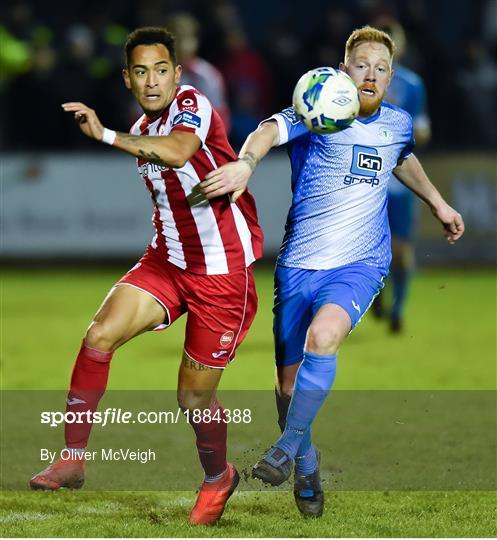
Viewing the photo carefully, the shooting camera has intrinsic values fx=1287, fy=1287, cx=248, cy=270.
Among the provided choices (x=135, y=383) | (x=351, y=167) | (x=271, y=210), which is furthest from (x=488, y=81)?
(x=351, y=167)

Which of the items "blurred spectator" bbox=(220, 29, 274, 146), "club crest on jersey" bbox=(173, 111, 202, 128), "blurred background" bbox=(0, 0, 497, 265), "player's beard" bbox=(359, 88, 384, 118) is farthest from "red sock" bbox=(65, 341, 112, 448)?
"blurred spectator" bbox=(220, 29, 274, 146)

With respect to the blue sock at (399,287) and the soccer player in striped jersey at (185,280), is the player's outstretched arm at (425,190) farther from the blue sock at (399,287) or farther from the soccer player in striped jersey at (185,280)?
the blue sock at (399,287)

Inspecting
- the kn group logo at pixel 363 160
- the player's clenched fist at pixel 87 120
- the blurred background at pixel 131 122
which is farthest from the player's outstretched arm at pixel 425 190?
the blurred background at pixel 131 122

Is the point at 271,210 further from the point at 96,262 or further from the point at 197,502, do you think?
the point at 197,502

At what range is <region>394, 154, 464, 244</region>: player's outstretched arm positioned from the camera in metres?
5.68

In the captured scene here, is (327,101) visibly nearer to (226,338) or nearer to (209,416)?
(226,338)

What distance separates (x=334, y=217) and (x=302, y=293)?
1.14 feet

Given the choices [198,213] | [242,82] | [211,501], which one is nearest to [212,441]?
[211,501]

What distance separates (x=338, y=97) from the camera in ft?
16.5

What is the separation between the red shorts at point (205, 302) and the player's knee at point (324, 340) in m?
0.49

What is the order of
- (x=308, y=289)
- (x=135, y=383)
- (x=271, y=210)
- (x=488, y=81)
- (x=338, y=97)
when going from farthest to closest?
(x=488, y=81) < (x=271, y=210) < (x=135, y=383) < (x=308, y=289) < (x=338, y=97)

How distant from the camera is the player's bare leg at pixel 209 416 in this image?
5.32 m

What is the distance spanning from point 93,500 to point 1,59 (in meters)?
10.5

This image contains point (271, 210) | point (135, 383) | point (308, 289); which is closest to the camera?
point (308, 289)
